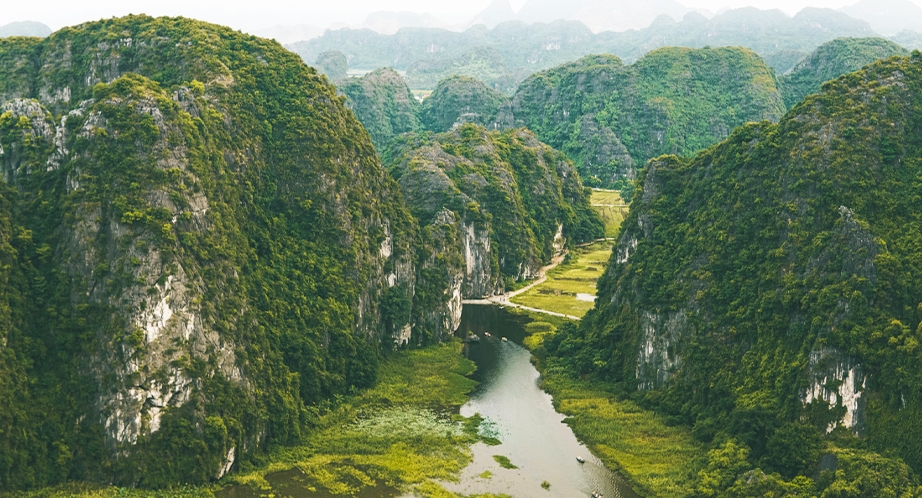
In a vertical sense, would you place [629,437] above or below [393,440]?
above

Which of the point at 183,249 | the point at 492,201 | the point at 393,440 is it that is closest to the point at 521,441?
the point at 393,440

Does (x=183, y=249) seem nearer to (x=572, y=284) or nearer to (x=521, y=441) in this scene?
(x=521, y=441)

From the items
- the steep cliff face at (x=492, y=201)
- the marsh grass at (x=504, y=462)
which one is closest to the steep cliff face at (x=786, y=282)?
the marsh grass at (x=504, y=462)

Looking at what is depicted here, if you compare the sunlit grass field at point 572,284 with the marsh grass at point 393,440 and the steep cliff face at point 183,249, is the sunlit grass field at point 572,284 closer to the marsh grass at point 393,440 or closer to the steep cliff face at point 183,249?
the steep cliff face at point 183,249

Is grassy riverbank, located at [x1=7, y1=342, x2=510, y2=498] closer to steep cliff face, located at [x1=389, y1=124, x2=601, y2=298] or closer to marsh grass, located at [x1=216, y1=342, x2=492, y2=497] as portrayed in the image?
marsh grass, located at [x1=216, y1=342, x2=492, y2=497]

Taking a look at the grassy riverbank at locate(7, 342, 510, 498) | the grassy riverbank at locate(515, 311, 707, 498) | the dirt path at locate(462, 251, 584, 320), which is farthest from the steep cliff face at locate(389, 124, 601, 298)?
the grassy riverbank at locate(515, 311, 707, 498)
